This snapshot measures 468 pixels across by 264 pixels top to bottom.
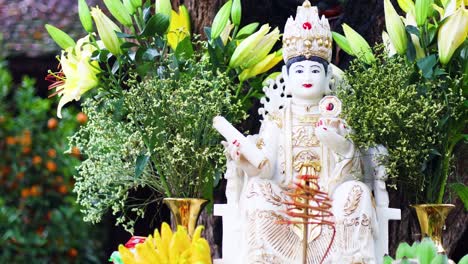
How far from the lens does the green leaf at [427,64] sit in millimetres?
4355

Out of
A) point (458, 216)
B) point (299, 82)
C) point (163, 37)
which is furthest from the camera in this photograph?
point (458, 216)

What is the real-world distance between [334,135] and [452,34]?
2.18 feet

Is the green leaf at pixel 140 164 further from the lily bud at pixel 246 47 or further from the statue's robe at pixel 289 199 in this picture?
the lily bud at pixel 246 47

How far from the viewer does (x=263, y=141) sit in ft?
14.5

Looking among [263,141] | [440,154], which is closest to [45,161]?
[263,141]

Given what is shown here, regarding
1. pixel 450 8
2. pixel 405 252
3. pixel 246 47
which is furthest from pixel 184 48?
pixel 405 252

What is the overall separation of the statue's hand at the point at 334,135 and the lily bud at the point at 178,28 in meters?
0.97

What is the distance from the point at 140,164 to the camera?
453 cm

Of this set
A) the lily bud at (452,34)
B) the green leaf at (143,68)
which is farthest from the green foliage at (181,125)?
the lily bud at (452,34)

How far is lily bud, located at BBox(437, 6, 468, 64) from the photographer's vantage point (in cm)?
438

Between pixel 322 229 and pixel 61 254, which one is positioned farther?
pixel 61 254

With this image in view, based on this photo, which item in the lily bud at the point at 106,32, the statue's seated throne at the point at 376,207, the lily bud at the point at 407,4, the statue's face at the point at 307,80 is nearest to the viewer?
the statue's seated throne at the point at 376,207

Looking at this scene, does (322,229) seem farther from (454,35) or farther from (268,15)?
(268,15)

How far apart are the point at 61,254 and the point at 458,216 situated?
1.89m
